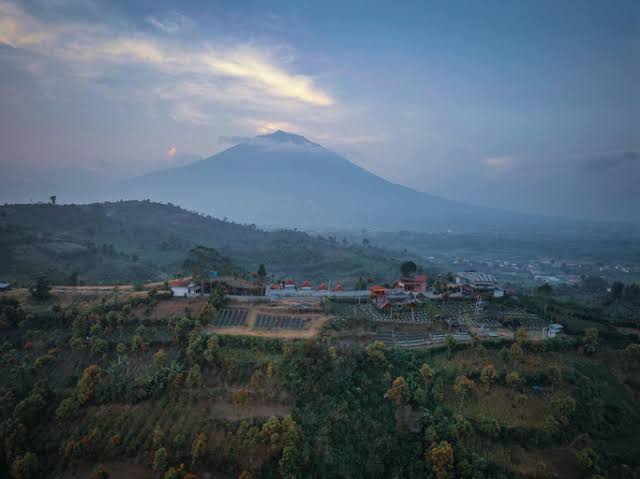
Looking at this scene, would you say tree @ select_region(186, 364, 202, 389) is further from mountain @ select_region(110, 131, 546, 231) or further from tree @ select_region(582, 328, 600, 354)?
mountain @ select_region(110, 131, 546, 231)

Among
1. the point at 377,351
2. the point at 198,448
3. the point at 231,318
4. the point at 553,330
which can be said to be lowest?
the point at 198,448

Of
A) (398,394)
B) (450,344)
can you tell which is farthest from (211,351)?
(450,344)

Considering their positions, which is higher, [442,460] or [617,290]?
[617,290]

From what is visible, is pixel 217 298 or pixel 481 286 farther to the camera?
pixel 481 286

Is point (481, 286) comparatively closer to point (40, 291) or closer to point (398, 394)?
point (398, 394)

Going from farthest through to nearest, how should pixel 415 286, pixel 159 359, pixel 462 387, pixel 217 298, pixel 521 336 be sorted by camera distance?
1. pixel 415 286
2. pixel 217 298
3. pixel 521 336
4. pixel 159 359
5. pixel 462 387

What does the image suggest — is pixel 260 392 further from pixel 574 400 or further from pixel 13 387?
pixel 574 400
